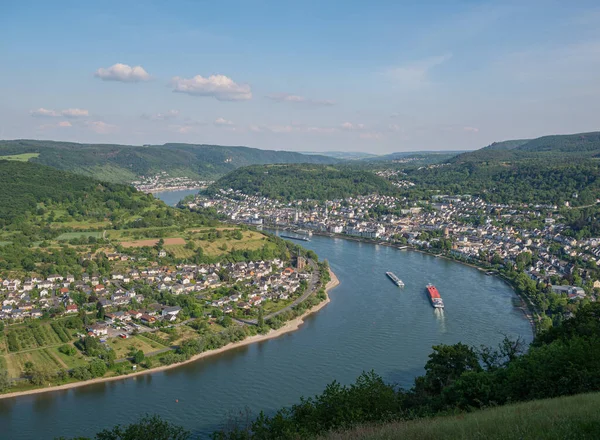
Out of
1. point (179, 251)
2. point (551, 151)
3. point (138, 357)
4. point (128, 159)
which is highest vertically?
point (551, 151)

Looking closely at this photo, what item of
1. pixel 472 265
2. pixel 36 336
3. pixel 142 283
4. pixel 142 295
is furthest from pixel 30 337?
pixel 472 265

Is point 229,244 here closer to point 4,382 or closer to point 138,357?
point 138,357

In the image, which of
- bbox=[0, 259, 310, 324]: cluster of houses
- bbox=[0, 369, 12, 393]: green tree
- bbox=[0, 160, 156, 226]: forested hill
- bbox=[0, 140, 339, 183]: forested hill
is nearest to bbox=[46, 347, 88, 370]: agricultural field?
bbox=[0, 369, 12, 393]: green tree

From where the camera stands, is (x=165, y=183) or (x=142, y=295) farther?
(x=165, y=183)

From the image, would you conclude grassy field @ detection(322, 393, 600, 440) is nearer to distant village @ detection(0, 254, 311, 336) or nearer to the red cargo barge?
distant village @ detection(0, 254, 311, 336)

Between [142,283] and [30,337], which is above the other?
[142,283]

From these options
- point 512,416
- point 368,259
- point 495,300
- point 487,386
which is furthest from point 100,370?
point 368,259
